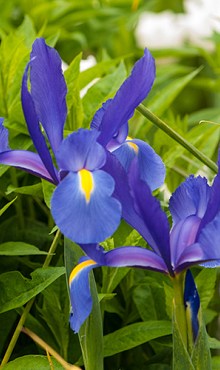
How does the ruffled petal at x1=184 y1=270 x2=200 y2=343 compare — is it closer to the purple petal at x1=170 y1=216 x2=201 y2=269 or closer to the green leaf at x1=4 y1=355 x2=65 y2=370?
the purple petal at x1=170 y1=216 x2=201 y2=269

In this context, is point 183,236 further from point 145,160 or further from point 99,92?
point 99,92

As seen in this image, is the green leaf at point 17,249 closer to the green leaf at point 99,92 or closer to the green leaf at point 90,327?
the green leaf at point 90,327

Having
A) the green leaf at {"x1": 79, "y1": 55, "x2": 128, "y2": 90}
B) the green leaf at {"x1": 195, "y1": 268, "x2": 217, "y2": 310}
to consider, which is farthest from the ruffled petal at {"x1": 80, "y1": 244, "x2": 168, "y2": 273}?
the green leaf at {"x1": 79, "y1": 55, "x2": 128, "y2": 90}

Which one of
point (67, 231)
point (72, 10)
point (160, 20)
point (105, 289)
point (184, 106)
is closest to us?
point (67, 231)

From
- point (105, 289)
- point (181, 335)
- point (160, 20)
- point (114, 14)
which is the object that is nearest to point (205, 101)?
point (160, 20)

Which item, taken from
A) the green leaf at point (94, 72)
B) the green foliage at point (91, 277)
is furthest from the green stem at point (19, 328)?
the green leaf at point (94, 72)

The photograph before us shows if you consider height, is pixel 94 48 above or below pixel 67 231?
below

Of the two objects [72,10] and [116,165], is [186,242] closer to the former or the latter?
[116,165]
